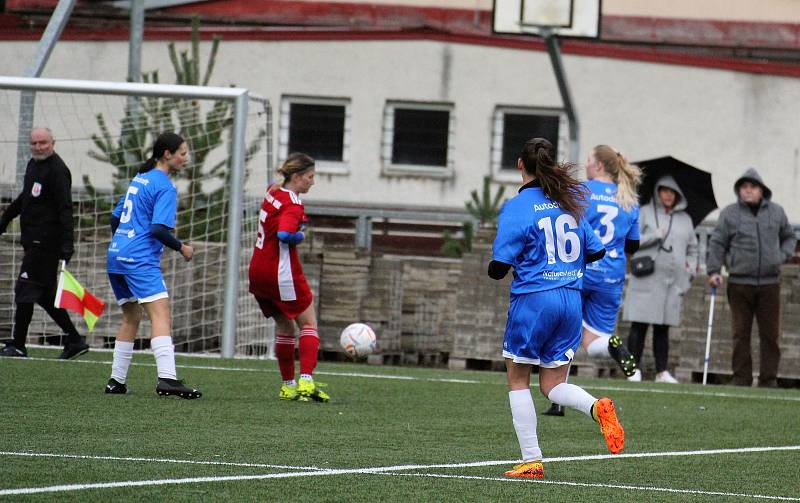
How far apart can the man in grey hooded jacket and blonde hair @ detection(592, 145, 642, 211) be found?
4418 mm

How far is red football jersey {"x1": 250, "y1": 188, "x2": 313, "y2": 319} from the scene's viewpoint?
11.0 meters

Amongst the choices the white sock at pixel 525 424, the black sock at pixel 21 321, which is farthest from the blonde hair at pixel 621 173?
the black sock at pixel 21 321

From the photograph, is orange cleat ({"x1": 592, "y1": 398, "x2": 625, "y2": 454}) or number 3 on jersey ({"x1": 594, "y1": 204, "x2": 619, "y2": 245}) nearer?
orange cleat ({"x1": 592, "y1": 398, "x2": 625, "y2": 454})

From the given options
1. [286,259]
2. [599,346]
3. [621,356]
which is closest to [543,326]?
[286,259]

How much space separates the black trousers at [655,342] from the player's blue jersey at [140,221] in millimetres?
6362

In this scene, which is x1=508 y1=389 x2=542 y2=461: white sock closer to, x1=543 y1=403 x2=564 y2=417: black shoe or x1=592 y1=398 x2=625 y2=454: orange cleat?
x1=592 y1=398 x2=625 y2=454: orange cleat

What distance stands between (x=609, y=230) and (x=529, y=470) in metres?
4.36

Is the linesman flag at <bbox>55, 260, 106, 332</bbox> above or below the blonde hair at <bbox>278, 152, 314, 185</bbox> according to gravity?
below

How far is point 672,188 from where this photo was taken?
50.9ft

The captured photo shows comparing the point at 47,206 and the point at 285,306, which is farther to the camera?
the point at 47,206

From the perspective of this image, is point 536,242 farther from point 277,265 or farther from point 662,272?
point 662,272

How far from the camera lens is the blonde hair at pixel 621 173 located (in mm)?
11438

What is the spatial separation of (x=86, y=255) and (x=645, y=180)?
19.0 ft

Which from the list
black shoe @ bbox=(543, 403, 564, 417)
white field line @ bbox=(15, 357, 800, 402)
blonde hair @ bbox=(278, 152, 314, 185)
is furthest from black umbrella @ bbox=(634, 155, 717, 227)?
blonde hair @ bbox=(278, 152, 314, 185)
